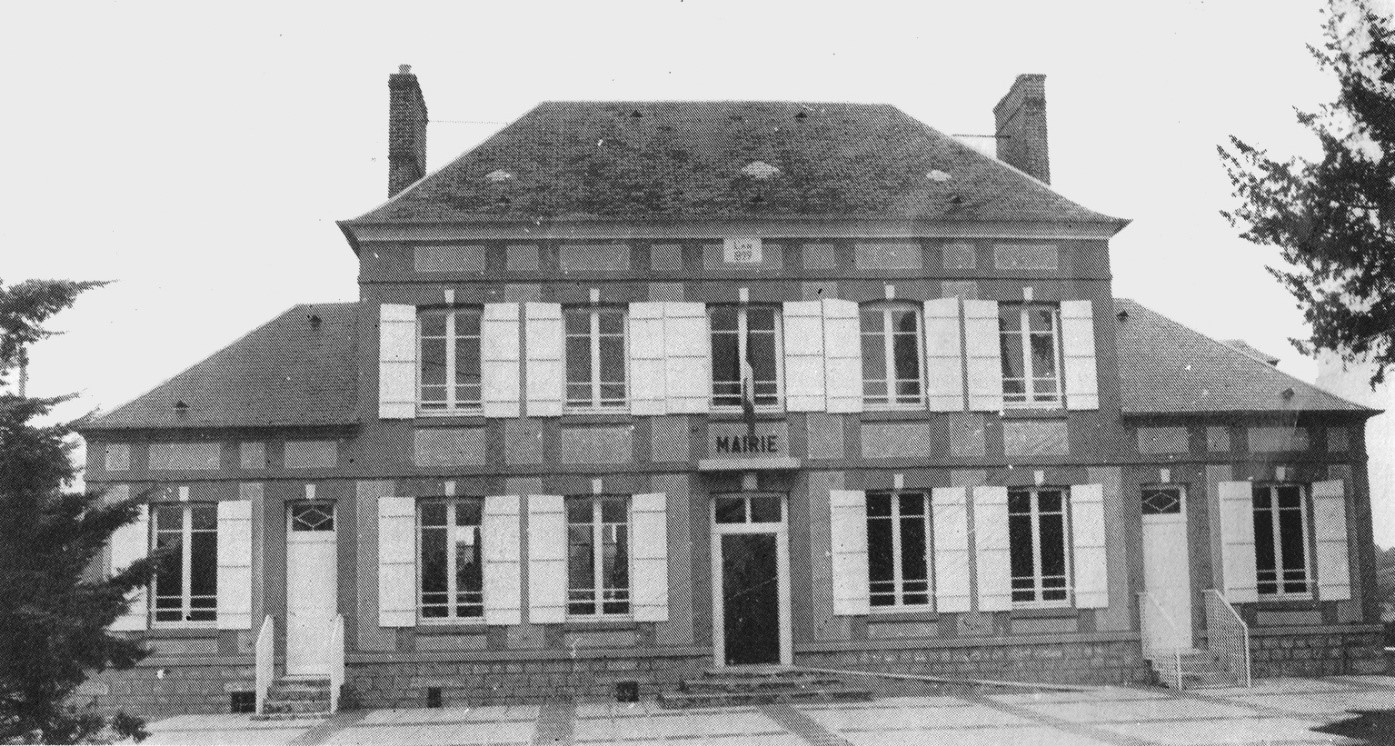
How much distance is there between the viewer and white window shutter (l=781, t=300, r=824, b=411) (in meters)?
18.4

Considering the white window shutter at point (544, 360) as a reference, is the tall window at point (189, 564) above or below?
below

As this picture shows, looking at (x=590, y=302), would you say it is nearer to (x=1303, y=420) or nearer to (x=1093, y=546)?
(x=1093, y=546)

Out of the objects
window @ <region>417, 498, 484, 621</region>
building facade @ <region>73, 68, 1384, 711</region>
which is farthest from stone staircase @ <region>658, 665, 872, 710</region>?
window @ <region>417, 498, 484, 621</region>

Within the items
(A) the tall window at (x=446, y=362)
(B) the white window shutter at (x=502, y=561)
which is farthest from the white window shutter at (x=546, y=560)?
(A) the tall window at (x=446, y=362)

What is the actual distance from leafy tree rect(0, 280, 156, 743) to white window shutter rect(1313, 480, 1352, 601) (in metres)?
15.2

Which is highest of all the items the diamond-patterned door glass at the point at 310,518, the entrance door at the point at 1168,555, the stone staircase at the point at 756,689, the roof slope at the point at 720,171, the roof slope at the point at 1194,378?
the roof slope at the point at 720,171

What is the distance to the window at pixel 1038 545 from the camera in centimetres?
1850

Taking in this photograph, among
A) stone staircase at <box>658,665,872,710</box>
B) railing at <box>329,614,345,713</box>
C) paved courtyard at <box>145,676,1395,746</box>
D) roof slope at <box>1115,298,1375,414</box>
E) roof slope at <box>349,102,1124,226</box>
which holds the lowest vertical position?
paved courtyard at <box>145,676,1395,746</box>

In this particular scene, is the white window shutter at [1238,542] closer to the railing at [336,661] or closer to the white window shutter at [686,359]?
the white window shutter at [686,359]

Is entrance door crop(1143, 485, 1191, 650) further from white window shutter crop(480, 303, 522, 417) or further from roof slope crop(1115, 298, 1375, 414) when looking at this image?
white window shutter crop(480, 303, 522, 417)

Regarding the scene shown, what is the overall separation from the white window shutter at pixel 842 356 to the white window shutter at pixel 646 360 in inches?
87.7

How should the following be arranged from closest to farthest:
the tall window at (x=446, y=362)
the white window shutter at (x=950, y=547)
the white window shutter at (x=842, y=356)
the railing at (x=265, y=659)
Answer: the railing at (x=265, y=659)
the white window shutter at (x=950, y=547)
the tall window at (x=446, y=362)
the white window shutter at (x=842, y=356)

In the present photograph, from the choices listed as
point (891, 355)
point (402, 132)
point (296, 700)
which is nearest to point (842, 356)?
point (891, 355)

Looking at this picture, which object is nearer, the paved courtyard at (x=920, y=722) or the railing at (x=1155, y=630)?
the paved courtyard at (x=920, y=722)
